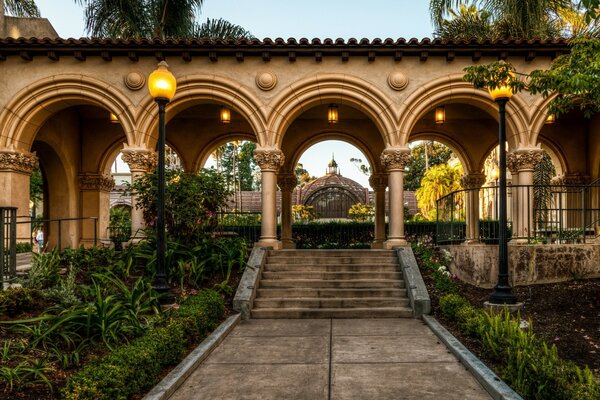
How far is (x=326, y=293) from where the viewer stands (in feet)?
31.1

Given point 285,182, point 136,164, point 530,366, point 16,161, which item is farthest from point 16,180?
point 530,366

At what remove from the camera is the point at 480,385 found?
197 inches

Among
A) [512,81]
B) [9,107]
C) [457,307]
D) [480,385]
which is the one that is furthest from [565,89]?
[9,107]

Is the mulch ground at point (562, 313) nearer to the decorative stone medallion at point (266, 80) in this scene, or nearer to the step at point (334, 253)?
the step at point (334, 253)

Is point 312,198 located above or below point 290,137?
below

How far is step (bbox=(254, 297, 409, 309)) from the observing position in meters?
9.05

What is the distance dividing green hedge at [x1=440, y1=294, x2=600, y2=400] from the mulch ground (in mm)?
334

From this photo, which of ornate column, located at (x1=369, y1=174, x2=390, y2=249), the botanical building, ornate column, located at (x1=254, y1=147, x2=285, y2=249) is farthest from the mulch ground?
ornate column, located at (x1=369, y1=174, x2=390, y2=249)

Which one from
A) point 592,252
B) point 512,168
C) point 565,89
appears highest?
point 565,89

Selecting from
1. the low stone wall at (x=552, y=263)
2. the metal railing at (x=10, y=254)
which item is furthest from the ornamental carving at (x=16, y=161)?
the low stone wall at (x=552, y=263)

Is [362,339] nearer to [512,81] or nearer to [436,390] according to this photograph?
[436,390]

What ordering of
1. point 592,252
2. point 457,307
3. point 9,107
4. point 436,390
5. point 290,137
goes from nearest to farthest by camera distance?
point 436,390, point 457,307, point 592,252, point 9,107, point 290,137

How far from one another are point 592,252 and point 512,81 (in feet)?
14.0

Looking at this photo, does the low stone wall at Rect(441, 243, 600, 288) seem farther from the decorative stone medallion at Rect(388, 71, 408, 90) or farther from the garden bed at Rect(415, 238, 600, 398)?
the decorative stone medallion at Rect(388, 71, 408, 90)
